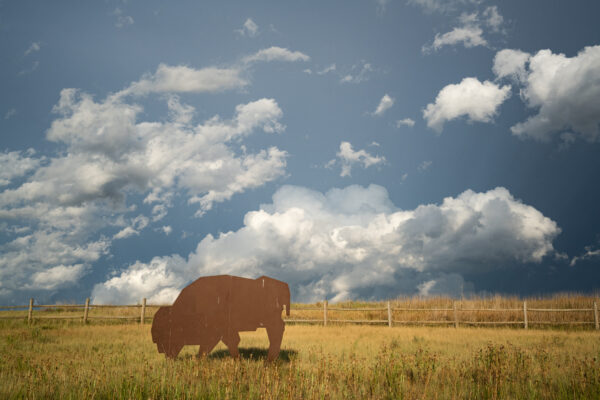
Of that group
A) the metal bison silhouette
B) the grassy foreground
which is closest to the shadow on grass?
the grassy foreground

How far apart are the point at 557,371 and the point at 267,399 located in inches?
247

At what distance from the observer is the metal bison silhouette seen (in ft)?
26.8

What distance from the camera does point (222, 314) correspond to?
818cm

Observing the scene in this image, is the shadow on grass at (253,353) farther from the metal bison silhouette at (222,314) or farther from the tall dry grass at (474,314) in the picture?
the tall dry grass at (474,314)

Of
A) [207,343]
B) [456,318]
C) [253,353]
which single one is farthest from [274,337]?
[456,318]

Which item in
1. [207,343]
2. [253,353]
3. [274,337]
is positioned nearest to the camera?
[207,343]

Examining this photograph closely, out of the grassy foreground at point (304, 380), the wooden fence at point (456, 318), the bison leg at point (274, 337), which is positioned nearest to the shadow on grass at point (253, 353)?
the grassy foreground at point (304, 380)

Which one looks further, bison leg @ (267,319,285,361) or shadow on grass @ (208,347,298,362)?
shadow on grass @ (208,347,298,362)

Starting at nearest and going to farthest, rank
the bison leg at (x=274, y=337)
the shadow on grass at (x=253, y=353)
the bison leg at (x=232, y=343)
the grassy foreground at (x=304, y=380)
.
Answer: the grassy foreground at (x=304, y=380)
the bison leg at (x=232, y=343)
the bison leg at (x=274, y=337)
the shadow on grass at (x=253, y=353)

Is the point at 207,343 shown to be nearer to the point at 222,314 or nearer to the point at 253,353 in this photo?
the point at 222,314

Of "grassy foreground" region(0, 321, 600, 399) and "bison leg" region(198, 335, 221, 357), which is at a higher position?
"bison leg" region(198, 335, 221, 357)

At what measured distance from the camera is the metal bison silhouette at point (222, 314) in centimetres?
816

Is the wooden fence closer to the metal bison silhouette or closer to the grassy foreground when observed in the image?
the grassy foreground

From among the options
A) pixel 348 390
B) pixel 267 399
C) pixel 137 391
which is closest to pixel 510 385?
pixel 348 390
